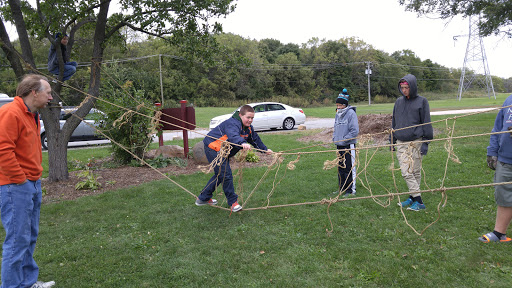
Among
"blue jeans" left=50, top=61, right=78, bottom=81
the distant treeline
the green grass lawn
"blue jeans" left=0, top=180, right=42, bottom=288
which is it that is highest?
the distant treeline

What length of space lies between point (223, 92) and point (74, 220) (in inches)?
1601

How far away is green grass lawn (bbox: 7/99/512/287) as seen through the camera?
327cm

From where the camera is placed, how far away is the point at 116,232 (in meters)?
4.41

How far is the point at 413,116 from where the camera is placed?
4781mm

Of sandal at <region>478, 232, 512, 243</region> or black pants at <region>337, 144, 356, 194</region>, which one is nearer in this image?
sandal at <region>478, 232, 512, 243</region>

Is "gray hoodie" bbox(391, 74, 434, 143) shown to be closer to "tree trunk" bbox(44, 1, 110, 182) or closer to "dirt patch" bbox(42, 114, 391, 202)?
"dirt patch" bbox(42, 114, 391, 202)

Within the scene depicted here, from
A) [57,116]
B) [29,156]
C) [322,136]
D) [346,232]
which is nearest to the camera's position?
[29,156]

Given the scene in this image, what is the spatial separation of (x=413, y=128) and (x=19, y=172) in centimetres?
453

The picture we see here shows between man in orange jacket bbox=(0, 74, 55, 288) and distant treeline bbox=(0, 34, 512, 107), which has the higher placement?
distant treeline bbox=(0, 34, 512, 107)

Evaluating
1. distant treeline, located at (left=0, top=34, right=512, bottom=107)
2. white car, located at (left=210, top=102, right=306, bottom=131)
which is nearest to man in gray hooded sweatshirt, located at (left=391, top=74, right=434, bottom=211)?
white car, located at (left=210, top=102, right=306, bottom=131)

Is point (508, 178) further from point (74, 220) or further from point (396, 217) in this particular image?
point (74, 220)

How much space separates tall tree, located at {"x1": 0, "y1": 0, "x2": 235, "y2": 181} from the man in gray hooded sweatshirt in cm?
404

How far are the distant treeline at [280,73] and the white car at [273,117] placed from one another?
17324mm

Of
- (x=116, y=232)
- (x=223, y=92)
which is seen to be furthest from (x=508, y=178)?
(x=223, y=92)
